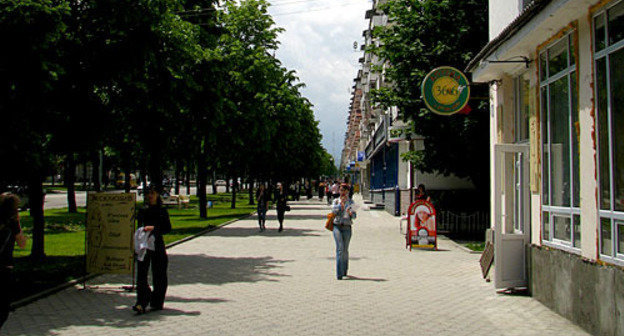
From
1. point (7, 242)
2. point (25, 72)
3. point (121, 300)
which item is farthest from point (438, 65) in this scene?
point (7, 242)

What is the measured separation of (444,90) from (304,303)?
6.39 meters

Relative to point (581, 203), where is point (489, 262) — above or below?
below

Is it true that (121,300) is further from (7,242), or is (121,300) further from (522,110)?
(522,110)

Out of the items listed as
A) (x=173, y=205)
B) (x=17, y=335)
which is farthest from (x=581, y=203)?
(x=173, y=205)

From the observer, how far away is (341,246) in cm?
1170

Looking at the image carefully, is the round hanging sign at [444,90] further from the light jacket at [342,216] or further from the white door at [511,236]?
the light jacket at [342,216]

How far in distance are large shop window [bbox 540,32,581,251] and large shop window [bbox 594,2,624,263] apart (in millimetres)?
877

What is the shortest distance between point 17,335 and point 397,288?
233 inches

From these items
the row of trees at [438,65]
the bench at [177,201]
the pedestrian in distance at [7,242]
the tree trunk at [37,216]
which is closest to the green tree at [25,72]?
the pedestrian in distance at [7,242]

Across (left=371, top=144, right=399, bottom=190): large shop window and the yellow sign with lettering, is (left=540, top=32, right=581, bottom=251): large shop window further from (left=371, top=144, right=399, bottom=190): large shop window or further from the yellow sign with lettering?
(left=371, top=144, right=399, bottom=190): large shop window

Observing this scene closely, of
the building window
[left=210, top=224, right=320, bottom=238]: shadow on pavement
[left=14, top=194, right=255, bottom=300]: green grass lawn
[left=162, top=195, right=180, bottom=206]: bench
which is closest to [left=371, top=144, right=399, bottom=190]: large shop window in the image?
[left=210, top=224, right=320, bottom=238]: shadow on pavement

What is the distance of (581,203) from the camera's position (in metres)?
7.81

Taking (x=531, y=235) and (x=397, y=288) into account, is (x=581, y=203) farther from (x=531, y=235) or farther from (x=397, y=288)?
(x=397, y=288)

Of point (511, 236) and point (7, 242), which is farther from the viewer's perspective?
point (511, 236)
